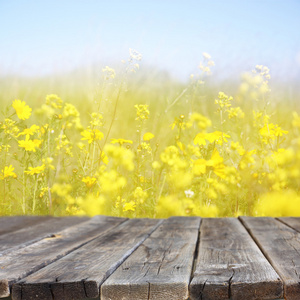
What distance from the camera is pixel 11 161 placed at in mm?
2742

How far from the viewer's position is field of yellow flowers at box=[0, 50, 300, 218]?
2.70 m

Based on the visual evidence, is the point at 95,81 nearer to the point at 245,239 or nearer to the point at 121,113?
the point at 121,113

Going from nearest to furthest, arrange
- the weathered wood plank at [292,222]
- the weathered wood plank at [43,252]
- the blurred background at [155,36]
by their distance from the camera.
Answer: the weathered wood plank at [43,252] < the weathered wood plank at [292,222] < the blurred background at [155,36]

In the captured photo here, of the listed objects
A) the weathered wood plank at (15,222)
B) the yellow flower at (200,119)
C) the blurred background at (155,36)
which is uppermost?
the blurred background at (155,36)

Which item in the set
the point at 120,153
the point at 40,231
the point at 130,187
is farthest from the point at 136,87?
the point at 40,231

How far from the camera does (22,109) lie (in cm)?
274

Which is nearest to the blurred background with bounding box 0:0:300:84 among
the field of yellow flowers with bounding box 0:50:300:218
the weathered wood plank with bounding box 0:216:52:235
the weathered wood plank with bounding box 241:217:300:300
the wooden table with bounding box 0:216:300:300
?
the field of yellow flowers with bounding box 0:50:300:218

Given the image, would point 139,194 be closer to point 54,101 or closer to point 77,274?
point 54,101

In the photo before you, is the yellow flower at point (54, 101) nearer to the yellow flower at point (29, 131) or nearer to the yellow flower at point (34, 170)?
the yellow flower at point (29, 131)

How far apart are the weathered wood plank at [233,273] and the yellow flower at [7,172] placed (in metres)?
1.61

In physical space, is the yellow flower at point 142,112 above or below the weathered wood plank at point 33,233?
above

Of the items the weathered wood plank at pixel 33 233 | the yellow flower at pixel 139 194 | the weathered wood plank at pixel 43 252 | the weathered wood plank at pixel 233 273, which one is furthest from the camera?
the yellow flower at pixel 139 194

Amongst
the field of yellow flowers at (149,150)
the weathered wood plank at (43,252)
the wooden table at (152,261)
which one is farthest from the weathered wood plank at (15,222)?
the field of yellow flowers at (149,150)

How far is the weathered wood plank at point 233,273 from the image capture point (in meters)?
0.95
